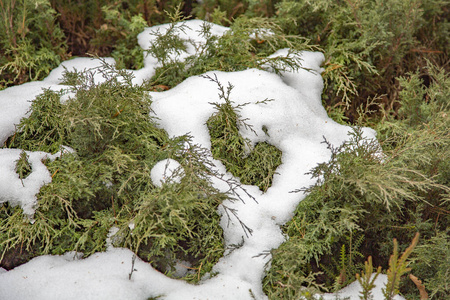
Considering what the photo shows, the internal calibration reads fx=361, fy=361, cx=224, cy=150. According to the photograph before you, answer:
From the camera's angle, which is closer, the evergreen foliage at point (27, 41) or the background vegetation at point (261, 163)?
the background vegetation at point (261, 163)

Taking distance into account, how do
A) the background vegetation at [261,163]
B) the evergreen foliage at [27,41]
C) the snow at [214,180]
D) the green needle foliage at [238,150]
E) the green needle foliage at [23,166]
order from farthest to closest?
1. the evergreen foliage at [27,41]
2. the green needle foliage at [238,150]
3. the green needle foliage at [23,166]
4. the background vegetation at [261,163]
5. the snow at [214,180]

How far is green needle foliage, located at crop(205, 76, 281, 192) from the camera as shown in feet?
7.42

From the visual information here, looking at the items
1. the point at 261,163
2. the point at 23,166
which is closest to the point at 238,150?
the point at 261,163

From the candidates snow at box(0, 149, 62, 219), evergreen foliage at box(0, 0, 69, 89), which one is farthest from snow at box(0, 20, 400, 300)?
evergreen foliage at box(0, 0, 69, 89)

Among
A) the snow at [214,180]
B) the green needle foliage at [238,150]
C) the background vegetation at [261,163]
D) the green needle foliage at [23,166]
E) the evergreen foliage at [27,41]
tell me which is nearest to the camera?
the snow at [214,180]

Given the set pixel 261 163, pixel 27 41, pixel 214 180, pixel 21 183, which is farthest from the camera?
pixel 27 41

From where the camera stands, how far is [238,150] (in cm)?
230

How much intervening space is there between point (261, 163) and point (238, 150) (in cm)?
17

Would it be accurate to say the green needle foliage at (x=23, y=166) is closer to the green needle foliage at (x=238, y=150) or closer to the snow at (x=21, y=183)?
the snow at (x=21, y=183)

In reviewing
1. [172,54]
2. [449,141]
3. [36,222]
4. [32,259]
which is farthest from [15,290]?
[449,141]

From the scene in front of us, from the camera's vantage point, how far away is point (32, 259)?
1.89 metres

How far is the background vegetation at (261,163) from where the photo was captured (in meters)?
1.90

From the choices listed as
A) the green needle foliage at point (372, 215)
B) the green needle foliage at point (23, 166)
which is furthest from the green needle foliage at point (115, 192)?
the green needle foliage at point (372, 215)

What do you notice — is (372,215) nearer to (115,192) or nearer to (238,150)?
(238,150)
